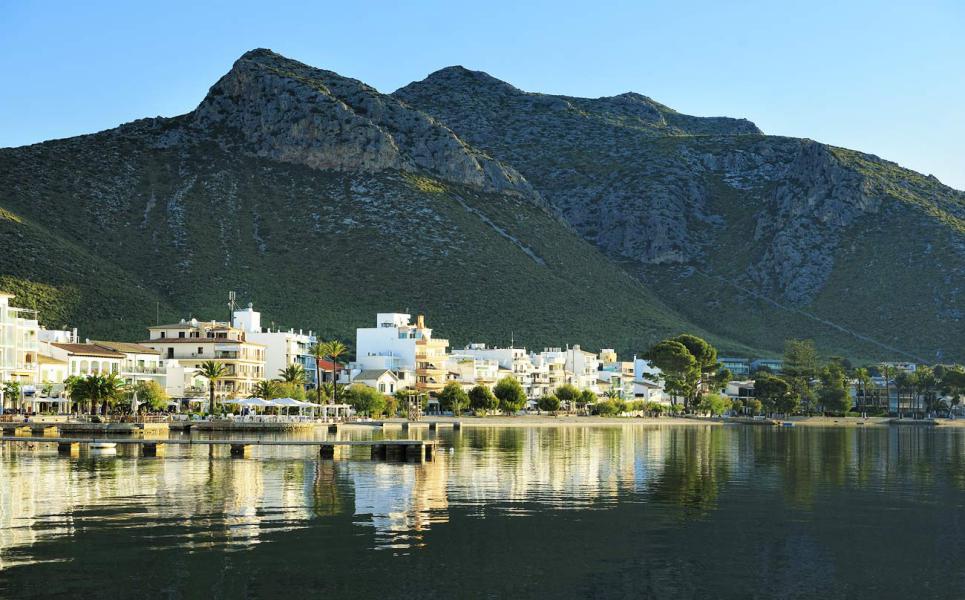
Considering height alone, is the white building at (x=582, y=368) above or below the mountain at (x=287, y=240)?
below

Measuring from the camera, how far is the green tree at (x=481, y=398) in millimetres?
138125

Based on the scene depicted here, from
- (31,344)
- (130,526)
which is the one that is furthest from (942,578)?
(31,344)

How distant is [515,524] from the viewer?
3788 centimetres

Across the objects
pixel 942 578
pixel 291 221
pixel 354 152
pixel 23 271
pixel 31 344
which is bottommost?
pixel 942 578

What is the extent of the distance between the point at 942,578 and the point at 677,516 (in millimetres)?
11390

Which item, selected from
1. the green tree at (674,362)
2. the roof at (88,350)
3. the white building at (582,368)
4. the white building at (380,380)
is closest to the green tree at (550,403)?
the white building at (582,368)

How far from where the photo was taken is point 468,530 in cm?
3628

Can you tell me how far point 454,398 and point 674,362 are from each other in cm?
3268

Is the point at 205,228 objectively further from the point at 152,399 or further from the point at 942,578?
the point at 942,578

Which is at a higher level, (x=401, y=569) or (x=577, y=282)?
(x=577, y=282)

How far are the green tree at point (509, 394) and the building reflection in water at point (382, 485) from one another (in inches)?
2375

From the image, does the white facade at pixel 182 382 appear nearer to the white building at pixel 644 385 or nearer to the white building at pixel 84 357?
the white building at pixel 84 357

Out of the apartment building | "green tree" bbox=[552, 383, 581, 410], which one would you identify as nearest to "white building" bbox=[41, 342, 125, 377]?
the apartment building

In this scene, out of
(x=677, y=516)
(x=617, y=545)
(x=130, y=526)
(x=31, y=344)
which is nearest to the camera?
(x=617, y=545)
